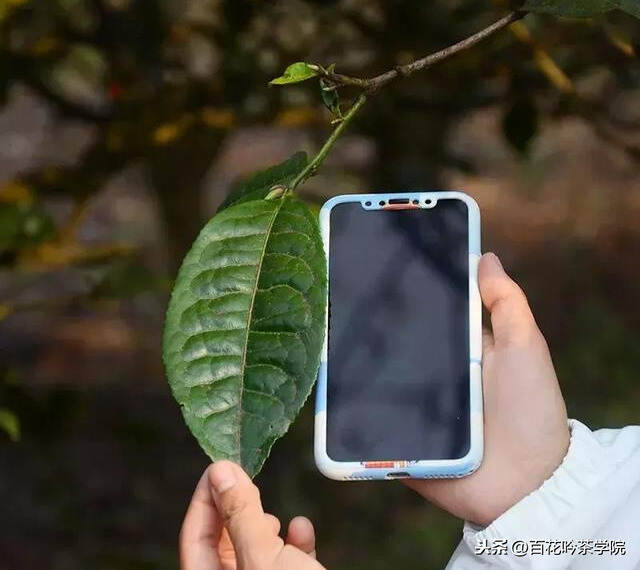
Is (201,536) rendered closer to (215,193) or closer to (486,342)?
(486,342)

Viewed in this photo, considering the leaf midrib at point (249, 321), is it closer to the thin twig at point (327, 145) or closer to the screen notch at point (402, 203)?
the thin twig at point (327, 145)

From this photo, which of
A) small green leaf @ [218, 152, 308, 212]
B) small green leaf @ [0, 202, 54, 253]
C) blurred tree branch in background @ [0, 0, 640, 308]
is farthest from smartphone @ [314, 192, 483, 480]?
small green leaf @ [0, 202, 54, 253]

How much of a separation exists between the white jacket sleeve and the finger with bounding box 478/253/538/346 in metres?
0.12

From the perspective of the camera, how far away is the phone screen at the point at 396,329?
105 centimetres

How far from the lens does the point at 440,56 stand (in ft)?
2.42

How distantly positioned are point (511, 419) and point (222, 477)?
327 mm

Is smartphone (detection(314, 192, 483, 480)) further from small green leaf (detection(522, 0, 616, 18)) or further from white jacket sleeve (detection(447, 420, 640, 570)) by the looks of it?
small green leaf (detection(522, 0, 616, 18))

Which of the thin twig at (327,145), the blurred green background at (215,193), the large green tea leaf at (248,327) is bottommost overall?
the blurred green background at (215,193)

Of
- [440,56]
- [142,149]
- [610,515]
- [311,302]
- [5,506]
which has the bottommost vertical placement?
[5,506]

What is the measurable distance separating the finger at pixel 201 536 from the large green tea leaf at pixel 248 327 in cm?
24

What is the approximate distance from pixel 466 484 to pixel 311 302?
1.22 feet

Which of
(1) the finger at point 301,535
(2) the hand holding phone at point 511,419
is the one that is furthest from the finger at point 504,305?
(1) the finger at point 301,535

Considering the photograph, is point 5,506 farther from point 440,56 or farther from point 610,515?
point 440,56

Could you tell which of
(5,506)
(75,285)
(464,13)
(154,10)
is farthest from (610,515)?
(75,285)
